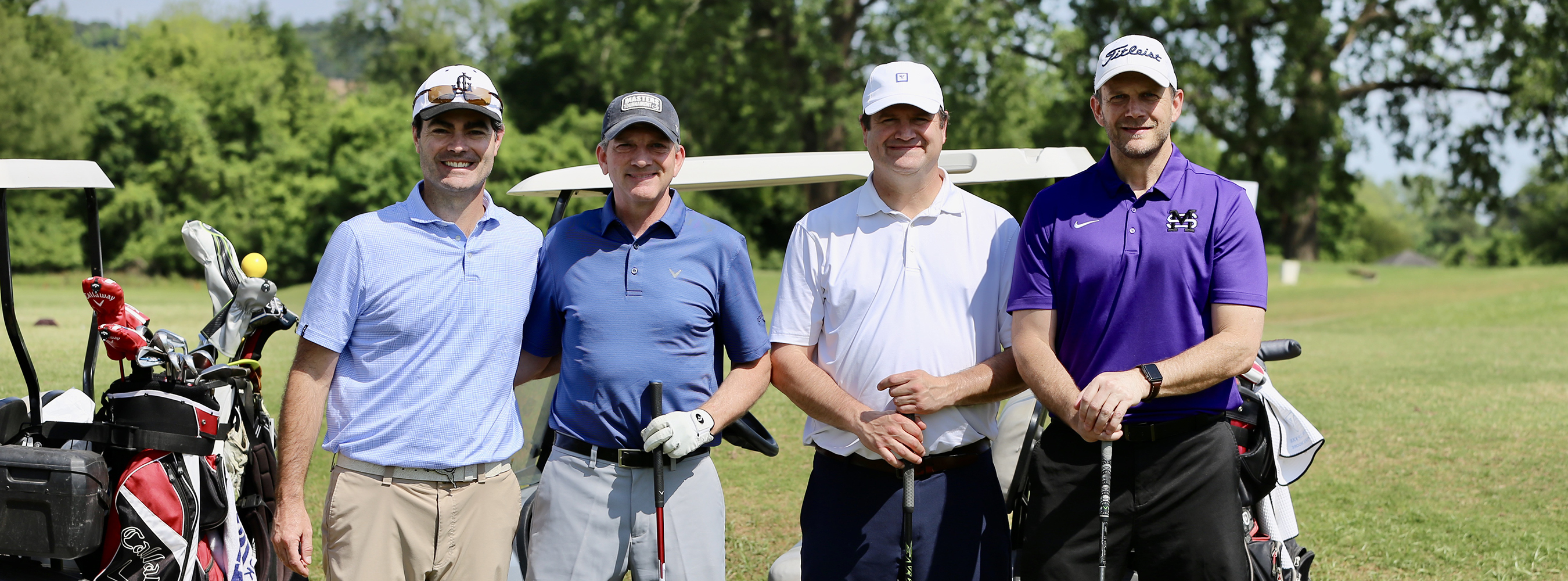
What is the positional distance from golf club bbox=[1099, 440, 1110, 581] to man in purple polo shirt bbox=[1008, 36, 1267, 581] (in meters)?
0.02

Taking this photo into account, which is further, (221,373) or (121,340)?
(221,373)

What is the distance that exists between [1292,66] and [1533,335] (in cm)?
1618

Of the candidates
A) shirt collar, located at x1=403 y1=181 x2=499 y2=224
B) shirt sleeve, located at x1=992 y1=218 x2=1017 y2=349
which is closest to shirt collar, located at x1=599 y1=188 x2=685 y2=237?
shirt collar, located at x1=403 y1=181 x2=499 y2=224

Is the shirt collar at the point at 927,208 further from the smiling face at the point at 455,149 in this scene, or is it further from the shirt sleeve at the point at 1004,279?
the smiling face at the point at 455,149

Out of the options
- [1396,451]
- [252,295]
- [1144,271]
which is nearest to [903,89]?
[1144,271]

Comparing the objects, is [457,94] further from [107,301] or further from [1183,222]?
[1183,222]

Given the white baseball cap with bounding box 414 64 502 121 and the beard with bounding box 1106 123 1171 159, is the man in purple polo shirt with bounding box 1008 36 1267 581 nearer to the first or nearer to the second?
the beard with bounding box 1106 123 1171 159

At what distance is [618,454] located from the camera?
3027 mm

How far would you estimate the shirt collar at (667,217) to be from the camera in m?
3.06

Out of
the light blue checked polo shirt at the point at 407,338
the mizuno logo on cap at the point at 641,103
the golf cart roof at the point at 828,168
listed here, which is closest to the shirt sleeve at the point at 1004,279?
the golf cart roof at the point at 828,168

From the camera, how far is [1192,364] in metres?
2.84

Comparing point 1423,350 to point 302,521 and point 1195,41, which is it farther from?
point 1195,41

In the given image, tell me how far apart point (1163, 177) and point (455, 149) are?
184 cm

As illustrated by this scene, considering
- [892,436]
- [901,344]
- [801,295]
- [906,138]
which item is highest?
[906,138]
